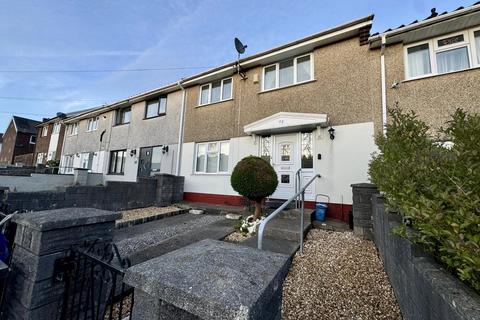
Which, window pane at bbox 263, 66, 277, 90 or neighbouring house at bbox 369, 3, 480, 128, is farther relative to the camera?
window pane at bbox 263, 66, 277, 90

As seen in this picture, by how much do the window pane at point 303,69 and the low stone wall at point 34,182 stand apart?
394 inches

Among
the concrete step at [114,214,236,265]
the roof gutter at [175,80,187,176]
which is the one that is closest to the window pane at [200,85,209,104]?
the roof gutter at [175,80,187,176]

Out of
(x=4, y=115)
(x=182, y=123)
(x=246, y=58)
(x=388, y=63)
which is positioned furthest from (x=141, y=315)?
(x=4, y=115)

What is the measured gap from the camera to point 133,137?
12.7 metres

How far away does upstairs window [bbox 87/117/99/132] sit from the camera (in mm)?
15836

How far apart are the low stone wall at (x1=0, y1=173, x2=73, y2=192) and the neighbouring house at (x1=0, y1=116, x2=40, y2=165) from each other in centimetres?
2550

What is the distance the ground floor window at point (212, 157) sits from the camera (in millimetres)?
9164

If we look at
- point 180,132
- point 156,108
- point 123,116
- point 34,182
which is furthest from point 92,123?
point 180,132

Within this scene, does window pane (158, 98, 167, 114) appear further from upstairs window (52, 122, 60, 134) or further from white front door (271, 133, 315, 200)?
upstairs window (52, 122, 60, 134)

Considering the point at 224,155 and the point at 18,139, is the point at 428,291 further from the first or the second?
the point at 18,139

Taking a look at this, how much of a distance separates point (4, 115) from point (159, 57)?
28.7 meters

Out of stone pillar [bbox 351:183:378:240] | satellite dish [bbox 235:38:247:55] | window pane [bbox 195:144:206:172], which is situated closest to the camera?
stone pillar [bbox 351:183:378:240]

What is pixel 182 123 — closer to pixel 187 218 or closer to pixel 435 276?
pixel 187 218

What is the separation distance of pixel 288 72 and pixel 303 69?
590 mm
